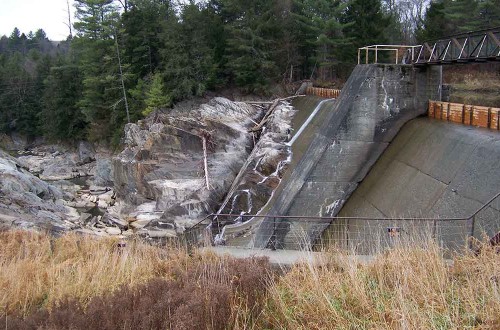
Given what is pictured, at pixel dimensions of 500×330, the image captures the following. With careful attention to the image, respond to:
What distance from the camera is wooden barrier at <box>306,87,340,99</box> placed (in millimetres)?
21281

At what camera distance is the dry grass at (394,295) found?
3633mm

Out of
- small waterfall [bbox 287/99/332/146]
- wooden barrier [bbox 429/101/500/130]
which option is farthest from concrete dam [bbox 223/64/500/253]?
small waterfall [bbox 287/99/332/146]

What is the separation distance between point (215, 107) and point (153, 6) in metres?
13.4

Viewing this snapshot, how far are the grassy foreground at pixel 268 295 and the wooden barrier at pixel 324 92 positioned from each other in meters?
15.6

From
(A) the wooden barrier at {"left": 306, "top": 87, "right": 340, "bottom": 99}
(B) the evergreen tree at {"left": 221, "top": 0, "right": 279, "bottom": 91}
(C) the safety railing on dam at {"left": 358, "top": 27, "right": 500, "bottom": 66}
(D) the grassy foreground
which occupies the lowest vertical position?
(D) the grassy foreground

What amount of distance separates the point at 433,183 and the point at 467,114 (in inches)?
91.7

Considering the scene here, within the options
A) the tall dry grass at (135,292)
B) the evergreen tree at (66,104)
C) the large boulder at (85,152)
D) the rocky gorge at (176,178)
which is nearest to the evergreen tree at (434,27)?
the rocky gorge at (176,178)

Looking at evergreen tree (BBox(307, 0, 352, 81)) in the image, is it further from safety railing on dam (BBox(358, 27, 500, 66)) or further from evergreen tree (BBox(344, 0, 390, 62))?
safety railing on dam (BBox(358, 27, 500, 66))

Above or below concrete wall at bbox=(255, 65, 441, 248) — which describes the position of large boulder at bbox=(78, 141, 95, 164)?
below

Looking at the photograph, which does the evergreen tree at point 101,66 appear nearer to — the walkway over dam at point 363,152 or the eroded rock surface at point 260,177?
the eroded rock surface at point 260,177

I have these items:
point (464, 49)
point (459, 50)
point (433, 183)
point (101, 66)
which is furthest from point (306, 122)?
point (101, 66)

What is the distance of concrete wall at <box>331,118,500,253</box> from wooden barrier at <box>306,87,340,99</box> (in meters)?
8.62

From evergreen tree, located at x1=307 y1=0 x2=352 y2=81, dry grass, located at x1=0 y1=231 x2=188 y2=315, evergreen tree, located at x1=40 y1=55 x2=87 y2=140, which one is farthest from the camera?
evergreen tree, located at x1=40 y1=55 x2=87 y2=140

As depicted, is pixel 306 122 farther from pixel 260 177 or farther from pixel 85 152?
pixel 85 152
